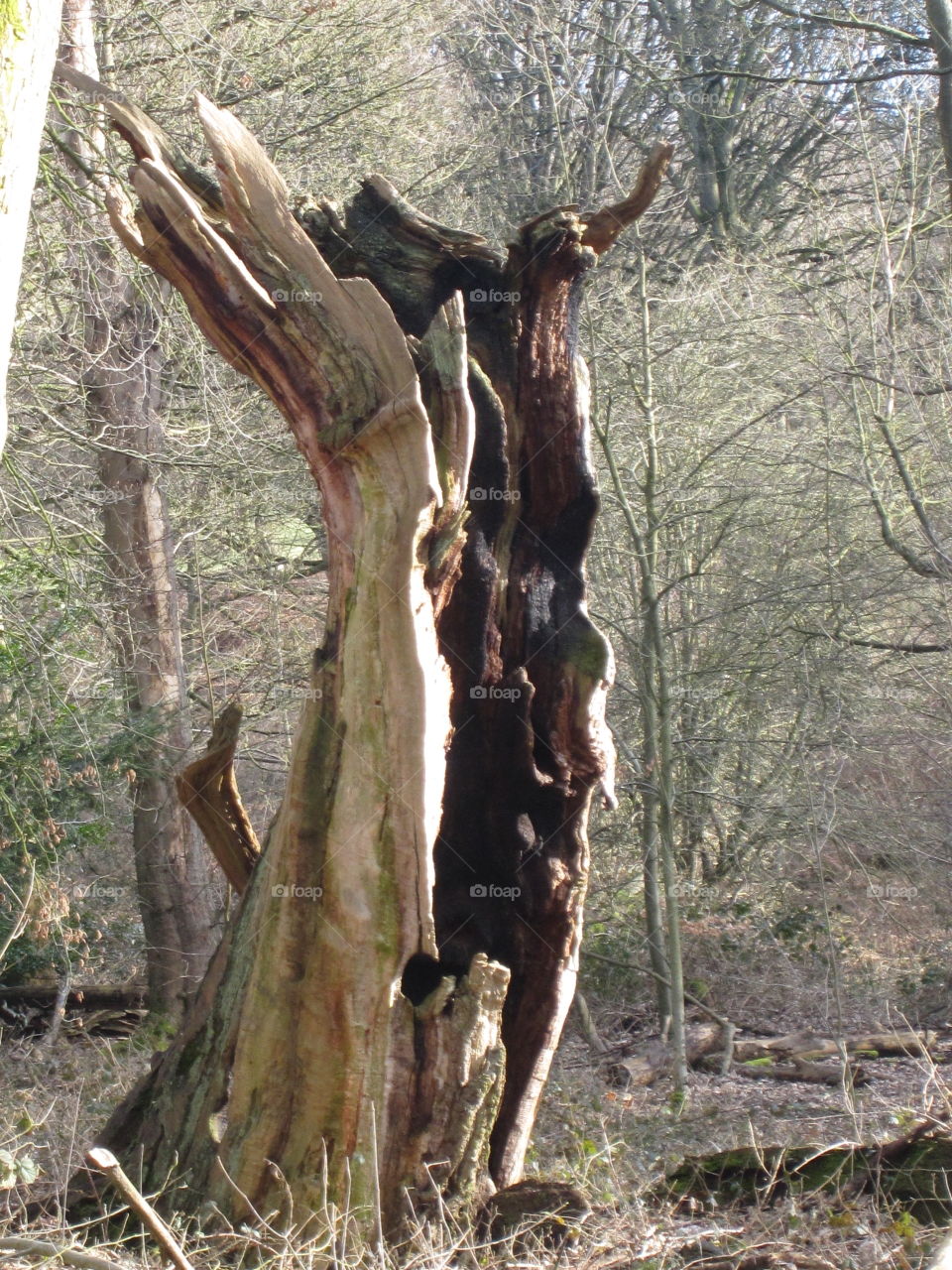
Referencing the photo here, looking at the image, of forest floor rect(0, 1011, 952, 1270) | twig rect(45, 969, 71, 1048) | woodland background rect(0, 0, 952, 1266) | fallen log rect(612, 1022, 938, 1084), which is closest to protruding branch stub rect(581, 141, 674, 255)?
forest floor rect(0, 1011, 952, 1270)

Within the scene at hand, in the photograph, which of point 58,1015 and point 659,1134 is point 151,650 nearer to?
point 58,1015

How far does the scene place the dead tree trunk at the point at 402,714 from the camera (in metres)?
3.71

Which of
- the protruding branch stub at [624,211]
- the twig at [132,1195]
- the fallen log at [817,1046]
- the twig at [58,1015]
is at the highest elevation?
the protruding branch stub at [624,211]

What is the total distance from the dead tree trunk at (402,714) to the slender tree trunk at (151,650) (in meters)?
5.34

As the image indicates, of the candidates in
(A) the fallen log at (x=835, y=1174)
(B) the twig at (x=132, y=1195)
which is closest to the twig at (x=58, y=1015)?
(A) the fallen log at (x=835, y=1174)

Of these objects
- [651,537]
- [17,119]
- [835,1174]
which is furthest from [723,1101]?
[17,119]

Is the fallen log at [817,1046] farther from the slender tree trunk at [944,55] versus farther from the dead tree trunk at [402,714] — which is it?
the slender tree trunk at [944,55]

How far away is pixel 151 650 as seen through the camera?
32.2 ft

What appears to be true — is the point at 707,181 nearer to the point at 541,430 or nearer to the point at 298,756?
the point at 541,430

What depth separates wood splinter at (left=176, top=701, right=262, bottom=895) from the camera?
4309mm

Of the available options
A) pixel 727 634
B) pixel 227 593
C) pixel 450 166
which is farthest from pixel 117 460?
pixel 727 634

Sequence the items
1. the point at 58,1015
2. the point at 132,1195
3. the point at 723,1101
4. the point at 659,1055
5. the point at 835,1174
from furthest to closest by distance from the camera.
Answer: the point at 659,1055
the point at 58,1015
the point at 723,1101
the point at 835,1174
the point at 132,1195

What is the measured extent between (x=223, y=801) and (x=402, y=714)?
3.47 feet

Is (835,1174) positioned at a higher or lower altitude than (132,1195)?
lower
